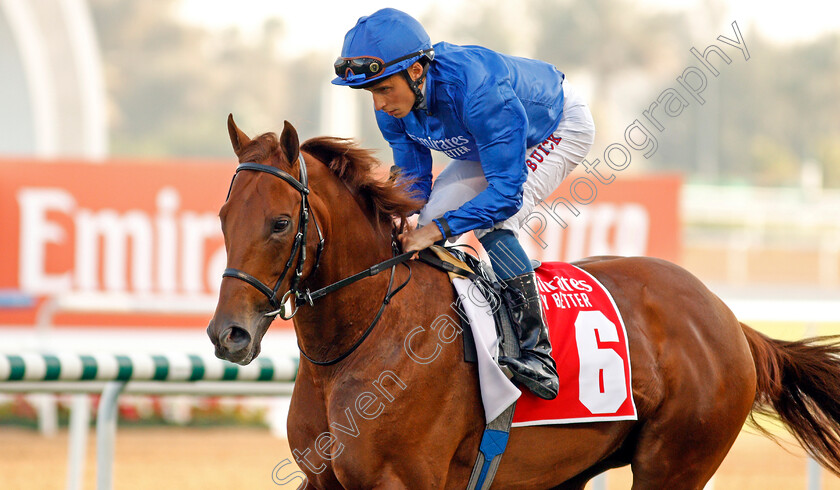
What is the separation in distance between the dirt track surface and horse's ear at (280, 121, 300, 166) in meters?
3.71

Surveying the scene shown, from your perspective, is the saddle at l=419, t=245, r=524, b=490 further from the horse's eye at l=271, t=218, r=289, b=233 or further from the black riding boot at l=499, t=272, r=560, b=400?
the horse's eye at l=271, t=218, r=289, b=233

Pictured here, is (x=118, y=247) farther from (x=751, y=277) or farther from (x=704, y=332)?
Answer: (x=751, y=277)

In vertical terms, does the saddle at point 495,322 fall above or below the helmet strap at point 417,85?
below

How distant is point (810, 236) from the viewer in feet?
85.6

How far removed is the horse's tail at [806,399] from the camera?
3406 millimetres

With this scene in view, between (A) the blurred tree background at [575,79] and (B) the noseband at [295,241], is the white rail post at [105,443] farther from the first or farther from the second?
(A) the blurred tree background at [575,79]

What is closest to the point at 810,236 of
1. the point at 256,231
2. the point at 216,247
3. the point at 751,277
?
the point at 751,277

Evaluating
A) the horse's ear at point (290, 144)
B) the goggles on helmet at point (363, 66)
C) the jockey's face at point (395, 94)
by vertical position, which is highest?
the goggles on helmet at point (363, 66)

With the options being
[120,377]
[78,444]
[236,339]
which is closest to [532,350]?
[236,339]

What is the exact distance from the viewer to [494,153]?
2734mm

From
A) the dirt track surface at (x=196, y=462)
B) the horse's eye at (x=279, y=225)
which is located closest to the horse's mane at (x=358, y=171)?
the horse's eye at (x=279, y=225)

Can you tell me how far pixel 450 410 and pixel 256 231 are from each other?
791 millimetres

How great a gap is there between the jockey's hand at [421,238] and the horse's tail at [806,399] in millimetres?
1344

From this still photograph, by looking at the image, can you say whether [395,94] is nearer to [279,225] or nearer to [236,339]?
[279,225]
